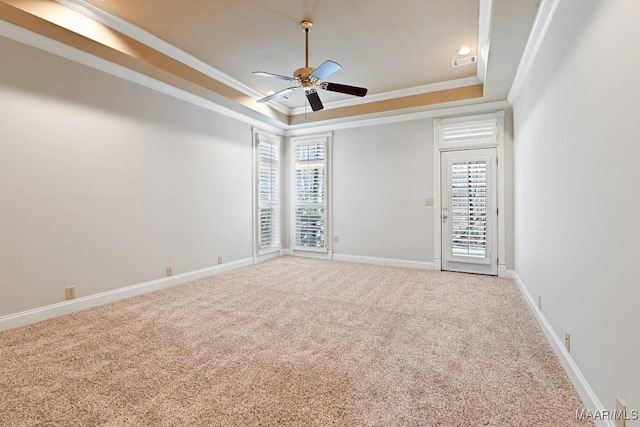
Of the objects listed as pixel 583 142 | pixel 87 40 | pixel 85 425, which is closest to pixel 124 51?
pixel 87 40

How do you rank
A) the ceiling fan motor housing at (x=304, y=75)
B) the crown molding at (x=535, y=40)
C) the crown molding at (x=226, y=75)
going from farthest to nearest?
the ceiling fan motor housing at (x=304, y=75), the crown molding at (x=226, y=75), the crown molding at (x=535, y=40)

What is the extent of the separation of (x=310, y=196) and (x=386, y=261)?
207 cm

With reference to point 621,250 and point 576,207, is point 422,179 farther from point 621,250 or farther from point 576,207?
point 621,250

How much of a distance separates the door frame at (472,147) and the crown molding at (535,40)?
772 mm

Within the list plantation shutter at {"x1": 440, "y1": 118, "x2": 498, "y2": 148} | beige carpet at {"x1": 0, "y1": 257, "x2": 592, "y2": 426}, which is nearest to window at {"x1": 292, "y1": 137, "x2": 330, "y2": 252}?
plantation shutter at {"x1": 440, "y1": 118, "x2": 498, "y2": 148}

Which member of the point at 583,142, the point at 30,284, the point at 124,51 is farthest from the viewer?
the point at 124,51

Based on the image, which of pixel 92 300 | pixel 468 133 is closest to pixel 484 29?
pixel 468 133

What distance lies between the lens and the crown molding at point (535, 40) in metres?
2.44

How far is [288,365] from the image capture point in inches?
86.7

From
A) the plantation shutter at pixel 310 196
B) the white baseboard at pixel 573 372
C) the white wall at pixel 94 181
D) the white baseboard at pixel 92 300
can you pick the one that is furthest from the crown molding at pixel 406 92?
the white baseboard at pixel 92 300

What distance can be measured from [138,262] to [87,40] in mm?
2509

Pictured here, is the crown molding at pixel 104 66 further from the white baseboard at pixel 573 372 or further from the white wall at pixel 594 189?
the white baseboard at pixel 573 372

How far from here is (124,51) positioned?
3240mm

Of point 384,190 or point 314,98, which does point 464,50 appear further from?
point 384,190
